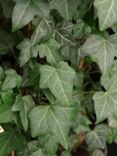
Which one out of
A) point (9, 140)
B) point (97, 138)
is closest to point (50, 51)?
point (9, 140)

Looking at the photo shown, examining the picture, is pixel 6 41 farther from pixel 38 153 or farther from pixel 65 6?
pixel 38 153

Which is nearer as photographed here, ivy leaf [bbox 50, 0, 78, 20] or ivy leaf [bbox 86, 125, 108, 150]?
ivy leaf [bbox 50, 0, 78, 20]

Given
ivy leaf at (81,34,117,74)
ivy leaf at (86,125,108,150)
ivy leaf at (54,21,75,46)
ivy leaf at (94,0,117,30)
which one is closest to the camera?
ivy leaf at (94,0,117,30)

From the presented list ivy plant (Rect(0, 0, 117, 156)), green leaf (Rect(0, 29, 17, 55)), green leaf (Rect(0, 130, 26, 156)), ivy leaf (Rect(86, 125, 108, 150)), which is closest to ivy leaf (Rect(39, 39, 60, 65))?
ivy plant (Rect(0, 0, 117, 156))

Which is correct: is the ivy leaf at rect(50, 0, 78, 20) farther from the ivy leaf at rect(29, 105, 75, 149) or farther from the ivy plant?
the ivy leaf at rect(29, 105, 75, 149)

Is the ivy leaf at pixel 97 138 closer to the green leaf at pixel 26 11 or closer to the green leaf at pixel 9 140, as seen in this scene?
the green leaf at pixel 9 140

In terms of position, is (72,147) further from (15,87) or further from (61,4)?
(61,4)
